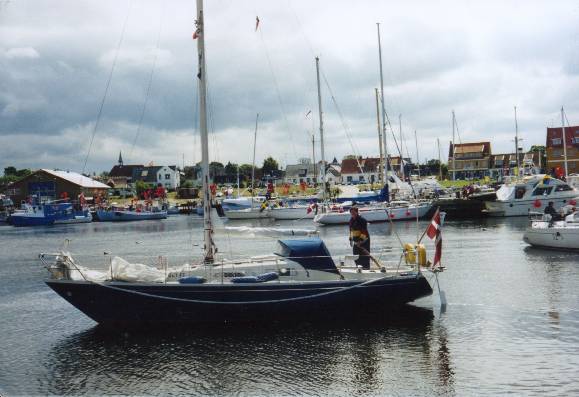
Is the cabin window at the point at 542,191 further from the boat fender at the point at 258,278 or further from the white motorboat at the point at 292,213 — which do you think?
the boat fender at the point at 258,278

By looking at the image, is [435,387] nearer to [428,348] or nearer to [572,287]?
[428,348]

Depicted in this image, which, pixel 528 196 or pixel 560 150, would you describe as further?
pixel 560 150

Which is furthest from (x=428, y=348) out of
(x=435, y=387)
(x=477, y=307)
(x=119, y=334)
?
(x=119, y=334)

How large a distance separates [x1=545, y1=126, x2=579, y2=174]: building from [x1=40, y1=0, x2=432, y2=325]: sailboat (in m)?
105

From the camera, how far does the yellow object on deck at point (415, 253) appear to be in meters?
19.8

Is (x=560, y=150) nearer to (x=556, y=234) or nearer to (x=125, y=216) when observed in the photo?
(x=125, y=216)

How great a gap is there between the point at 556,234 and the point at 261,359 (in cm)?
2456

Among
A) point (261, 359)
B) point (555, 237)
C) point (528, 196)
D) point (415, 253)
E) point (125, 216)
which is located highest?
point (528, 196)

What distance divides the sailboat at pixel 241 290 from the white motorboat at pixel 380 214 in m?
43.4

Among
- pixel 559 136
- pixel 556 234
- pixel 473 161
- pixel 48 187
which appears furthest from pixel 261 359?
pixel 473 161

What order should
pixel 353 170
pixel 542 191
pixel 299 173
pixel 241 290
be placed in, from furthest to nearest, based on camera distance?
pixel 299 173 → pixel 353 170 → pixel 542 191 → pixel 241 290

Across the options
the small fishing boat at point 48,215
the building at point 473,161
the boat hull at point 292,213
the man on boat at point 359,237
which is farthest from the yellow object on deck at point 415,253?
the building at point 473,161

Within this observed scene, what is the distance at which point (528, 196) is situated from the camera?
62.6 meters

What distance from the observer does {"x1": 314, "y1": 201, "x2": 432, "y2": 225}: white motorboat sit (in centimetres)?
6312
